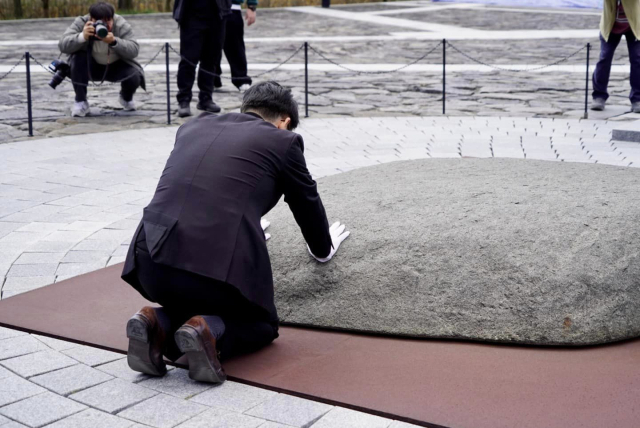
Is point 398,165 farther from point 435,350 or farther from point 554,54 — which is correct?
point 554,54

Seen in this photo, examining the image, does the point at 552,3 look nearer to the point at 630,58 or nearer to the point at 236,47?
the point at 630,58

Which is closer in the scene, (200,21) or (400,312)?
(400,312)

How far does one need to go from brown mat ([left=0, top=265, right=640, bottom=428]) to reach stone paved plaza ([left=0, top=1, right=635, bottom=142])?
17.2 ft

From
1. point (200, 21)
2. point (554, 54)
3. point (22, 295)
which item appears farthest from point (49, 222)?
point (554, 54)

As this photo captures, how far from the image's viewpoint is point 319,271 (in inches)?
141

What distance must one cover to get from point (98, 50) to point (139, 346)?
21.9 feet

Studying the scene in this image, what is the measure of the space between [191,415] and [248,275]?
557mm

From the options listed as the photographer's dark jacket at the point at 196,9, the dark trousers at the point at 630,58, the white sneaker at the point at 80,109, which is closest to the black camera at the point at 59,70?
the white sneaker at the point at 80,109

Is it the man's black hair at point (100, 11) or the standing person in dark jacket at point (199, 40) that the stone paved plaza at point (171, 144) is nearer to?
the standing person in dark jacket at point (199, 40)

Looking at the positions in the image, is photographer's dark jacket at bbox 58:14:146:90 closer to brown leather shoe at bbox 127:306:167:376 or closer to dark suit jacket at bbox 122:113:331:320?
dark suit jacket at bbox 122:113:331:320

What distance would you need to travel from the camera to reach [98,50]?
8.88 metres

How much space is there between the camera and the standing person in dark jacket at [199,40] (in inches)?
343

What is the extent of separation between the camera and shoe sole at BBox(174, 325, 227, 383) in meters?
2.75

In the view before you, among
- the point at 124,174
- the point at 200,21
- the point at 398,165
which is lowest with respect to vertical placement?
the point at 124,174
